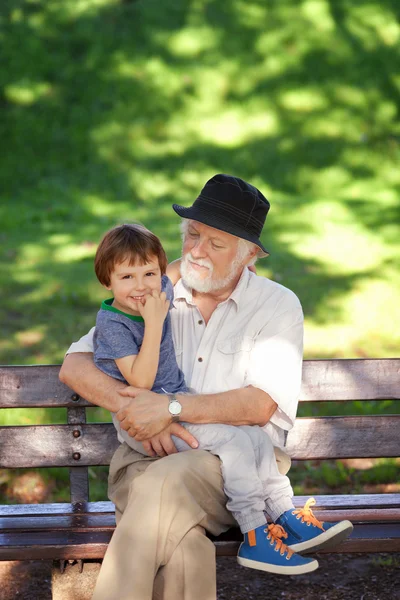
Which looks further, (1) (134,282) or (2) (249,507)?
(1) (134,282)

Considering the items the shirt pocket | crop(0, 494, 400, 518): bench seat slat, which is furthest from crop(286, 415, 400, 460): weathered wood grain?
the shirt pocket

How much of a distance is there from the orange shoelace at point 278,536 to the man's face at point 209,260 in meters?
0.96

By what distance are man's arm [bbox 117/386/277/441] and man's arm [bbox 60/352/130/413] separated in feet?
0.20

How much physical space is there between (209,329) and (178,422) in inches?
17.0

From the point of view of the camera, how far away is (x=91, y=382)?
3402 millimetres

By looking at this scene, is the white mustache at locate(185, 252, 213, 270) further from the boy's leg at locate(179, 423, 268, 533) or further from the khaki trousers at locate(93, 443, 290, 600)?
the khaki trousers at locate(93, 443, 290, 600)

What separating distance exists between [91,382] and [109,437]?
16.4 inches

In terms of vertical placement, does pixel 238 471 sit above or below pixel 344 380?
below

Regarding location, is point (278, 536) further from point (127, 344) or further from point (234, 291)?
point (234, 291)

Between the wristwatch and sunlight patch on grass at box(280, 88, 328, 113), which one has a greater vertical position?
sunlight patch on grass at box(280, 88, 328, 113)

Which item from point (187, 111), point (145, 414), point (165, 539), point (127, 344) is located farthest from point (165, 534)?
point (187, 111)

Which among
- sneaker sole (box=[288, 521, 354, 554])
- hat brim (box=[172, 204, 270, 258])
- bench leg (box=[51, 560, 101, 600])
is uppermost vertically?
hat brim (box=[172, 204, 270, 258])

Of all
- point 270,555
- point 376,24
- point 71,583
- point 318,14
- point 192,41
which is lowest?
point 71,583

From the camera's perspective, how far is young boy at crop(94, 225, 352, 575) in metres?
3.06
